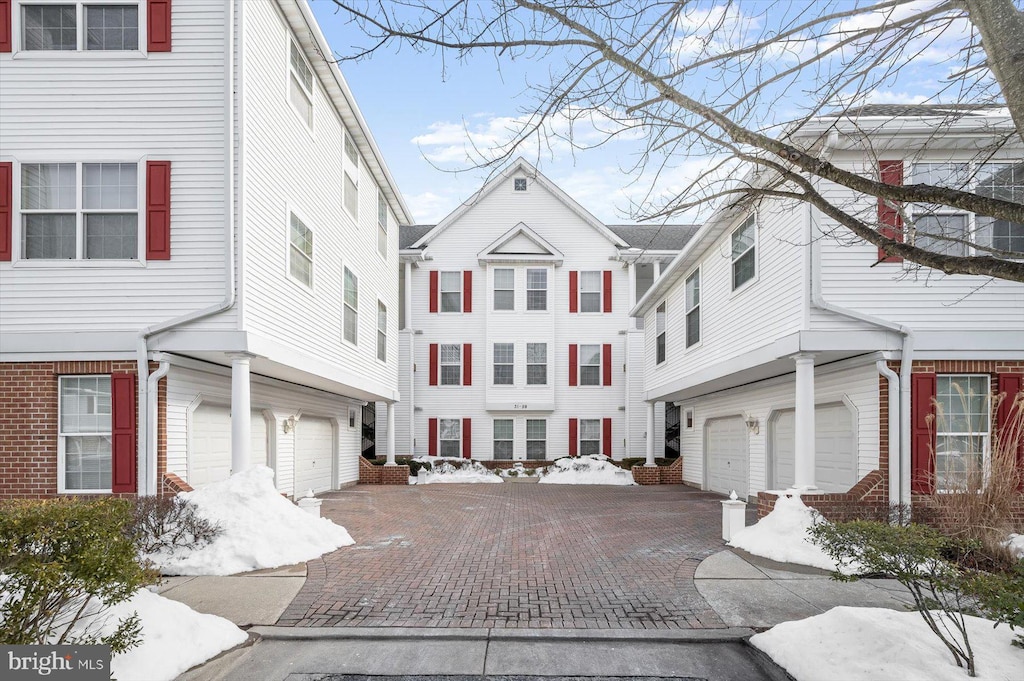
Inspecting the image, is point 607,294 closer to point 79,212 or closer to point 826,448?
point 826,448

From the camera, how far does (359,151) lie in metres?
16.6

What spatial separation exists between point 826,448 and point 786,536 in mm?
4151

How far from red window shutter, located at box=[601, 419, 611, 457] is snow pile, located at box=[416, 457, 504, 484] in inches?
173

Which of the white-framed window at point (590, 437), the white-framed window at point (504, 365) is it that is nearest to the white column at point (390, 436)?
the white-framed window at point (504, 365)

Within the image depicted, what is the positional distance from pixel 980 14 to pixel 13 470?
1223cm

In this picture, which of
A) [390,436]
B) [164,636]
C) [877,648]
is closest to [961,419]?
[877,648]

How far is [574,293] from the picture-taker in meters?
24.9

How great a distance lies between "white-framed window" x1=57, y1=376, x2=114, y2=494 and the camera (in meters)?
9.41

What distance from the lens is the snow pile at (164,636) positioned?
4.62 metres

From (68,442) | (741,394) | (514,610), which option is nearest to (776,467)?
(741,394)

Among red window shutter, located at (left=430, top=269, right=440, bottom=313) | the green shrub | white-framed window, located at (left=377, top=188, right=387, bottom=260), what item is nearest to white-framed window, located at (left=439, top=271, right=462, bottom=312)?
red window shutter, located at (left=430, top=269, right=440, bottom=313)

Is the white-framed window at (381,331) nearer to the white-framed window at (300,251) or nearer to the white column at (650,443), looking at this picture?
the white-framed window at (300,251)

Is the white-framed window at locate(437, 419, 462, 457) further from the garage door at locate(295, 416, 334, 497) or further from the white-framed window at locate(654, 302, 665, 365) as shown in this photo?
the white-framed window at locate(654, 302, 665, 365)

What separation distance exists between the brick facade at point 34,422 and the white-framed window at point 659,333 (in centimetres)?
1511
